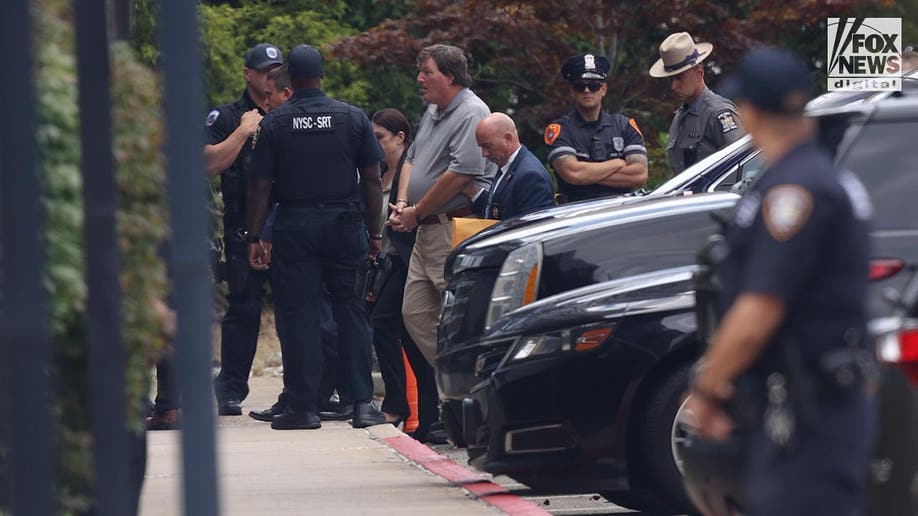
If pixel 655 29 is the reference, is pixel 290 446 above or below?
below

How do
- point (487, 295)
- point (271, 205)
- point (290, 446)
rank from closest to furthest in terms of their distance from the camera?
1. point (487, 295)
2. point (290, 446)
3. point (271, 205)

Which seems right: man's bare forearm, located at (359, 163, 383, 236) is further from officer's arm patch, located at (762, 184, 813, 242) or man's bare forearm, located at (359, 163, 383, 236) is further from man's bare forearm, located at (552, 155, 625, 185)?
officer's arm patch, located at (762, 184, 813, 242)

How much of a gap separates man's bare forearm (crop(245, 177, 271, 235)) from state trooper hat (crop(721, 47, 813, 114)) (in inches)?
235

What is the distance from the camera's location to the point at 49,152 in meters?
4.96

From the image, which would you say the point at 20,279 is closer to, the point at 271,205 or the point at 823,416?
the point at 823,416

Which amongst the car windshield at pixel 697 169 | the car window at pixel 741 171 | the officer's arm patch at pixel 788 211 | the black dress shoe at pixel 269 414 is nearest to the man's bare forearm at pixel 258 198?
the black dress shoe at pixel 269 414

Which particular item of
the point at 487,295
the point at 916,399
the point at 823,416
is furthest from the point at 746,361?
the point at 487,295

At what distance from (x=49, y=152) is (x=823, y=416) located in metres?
2.30

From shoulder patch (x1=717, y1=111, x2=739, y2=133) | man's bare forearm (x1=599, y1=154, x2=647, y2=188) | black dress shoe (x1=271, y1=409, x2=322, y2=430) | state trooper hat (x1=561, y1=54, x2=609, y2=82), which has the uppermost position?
state trooper hat (x1=561, y1=54, x2=609, y2=82)

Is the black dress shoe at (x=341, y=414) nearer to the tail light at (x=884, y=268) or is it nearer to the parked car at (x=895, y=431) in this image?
the tail light at (x=884, y=268)

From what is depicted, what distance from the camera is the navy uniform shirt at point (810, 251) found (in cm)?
396

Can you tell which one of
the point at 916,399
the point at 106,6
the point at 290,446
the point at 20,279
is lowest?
the point at 290,446

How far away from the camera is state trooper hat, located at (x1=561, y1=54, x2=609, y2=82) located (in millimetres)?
10008

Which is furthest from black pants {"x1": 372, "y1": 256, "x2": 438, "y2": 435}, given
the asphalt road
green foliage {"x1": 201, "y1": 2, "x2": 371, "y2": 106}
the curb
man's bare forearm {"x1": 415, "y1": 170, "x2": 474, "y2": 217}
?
green foliage {"x1": 201, "y1": 2, "x2": 371, "y2": 106}
